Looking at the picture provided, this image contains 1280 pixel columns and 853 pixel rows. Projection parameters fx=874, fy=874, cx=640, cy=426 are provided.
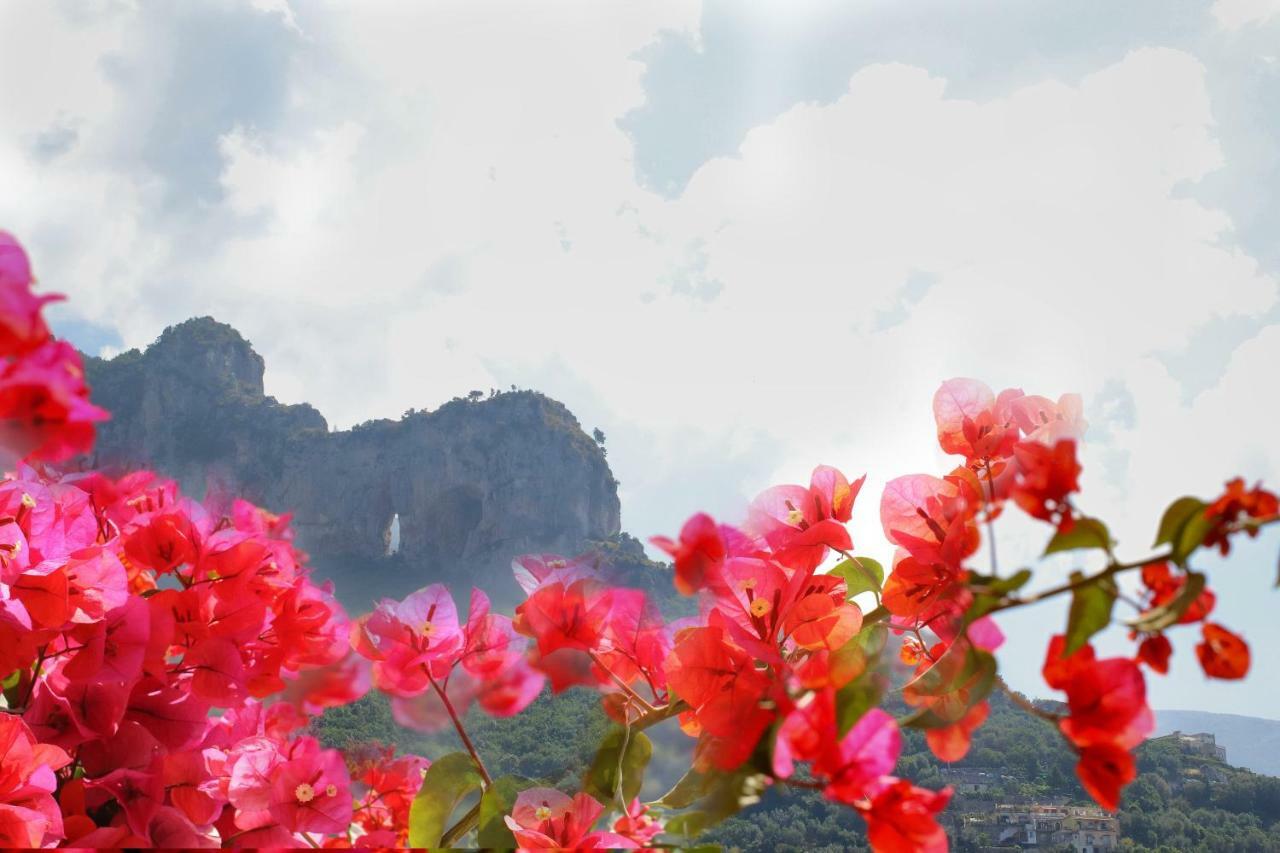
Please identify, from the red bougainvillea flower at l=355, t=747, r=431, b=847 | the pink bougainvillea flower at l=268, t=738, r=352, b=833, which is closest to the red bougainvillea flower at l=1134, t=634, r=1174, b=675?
the pink bougainvillea flower at l=268, t=738, r=352, b=833

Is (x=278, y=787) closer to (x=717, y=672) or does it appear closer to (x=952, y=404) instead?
(x=717, y=672)

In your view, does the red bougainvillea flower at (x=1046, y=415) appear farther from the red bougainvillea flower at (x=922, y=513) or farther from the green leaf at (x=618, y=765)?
the green leaf at (x=618, y=765)

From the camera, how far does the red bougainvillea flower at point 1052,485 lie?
8.2 inches

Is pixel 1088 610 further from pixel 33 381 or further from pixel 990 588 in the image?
pixel 33 381

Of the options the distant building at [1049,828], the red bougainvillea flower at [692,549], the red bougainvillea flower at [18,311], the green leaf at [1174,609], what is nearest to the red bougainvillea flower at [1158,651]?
the green leaf at [1174,609]

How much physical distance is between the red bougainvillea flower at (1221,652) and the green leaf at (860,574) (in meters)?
0.19

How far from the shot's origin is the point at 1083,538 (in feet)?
0.69

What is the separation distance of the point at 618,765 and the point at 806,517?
0.16 metres

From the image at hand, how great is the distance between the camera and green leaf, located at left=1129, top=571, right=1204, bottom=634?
20cm

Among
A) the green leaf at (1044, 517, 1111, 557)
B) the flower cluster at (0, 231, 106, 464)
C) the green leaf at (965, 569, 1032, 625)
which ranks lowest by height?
the green leaf at (965, 569, 1032, 625)

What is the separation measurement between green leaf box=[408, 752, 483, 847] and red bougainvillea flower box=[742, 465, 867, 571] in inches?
6.8

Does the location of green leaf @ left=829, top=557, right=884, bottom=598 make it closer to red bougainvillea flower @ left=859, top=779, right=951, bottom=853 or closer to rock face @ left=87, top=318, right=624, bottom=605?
red bougainvillea flower @ left=859, top=779, right=951, bottom=853

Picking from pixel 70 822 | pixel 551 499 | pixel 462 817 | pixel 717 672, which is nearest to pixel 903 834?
pixel 717 672

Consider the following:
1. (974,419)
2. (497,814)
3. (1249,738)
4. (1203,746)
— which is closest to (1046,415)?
(974,419)
